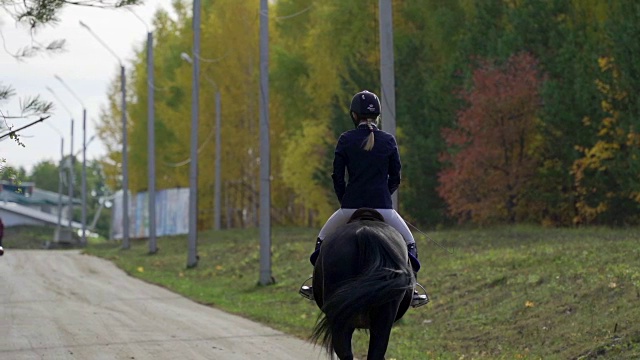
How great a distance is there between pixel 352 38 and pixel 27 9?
44.3 metres

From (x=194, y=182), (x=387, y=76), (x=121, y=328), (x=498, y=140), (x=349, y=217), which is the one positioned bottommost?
(x=121, y=328)

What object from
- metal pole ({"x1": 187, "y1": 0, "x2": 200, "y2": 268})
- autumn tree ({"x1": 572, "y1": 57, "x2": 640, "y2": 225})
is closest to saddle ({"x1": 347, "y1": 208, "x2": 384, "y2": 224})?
autumn tree ({"x1": 572, "y1": 57, "x2": 640, "y2": 225})

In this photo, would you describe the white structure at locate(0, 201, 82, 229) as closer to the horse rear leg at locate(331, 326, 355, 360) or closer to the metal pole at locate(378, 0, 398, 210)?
the metal pole at locate(378, 0, 398, 210)

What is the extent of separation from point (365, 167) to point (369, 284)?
1337 mm

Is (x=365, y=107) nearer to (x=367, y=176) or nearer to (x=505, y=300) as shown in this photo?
(x=367, y=176)

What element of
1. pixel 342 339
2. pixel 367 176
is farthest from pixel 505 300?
pixel 342 339

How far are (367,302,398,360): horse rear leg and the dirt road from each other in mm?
4605

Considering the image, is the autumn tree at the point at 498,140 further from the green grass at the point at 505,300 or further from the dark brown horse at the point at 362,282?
the dark brown horse at the point at 362,282

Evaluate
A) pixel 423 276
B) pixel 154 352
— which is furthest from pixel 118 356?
pixel 423 276

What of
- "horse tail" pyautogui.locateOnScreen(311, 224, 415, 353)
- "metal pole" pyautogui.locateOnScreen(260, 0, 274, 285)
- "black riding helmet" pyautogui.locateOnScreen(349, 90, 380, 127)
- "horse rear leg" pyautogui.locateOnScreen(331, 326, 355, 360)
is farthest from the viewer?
"metal pole" pyautogui.locateOnScreen(260, 0, 274, 285)

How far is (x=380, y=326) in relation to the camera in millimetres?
10992

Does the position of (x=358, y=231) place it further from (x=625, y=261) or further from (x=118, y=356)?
(x=625, y=261)

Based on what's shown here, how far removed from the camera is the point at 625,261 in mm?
20078

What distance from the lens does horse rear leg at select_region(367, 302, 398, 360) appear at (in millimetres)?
10961
